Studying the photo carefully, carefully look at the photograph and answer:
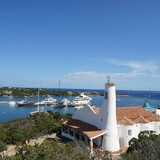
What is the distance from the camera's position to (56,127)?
122ft

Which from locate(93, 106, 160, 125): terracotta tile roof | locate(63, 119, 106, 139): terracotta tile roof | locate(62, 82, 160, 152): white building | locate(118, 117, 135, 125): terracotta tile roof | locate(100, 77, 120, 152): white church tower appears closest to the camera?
locate(100, 77, 120, 152): white church tower

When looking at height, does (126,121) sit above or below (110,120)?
below

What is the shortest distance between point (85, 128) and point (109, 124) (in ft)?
11.8

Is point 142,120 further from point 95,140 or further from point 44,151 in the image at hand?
point 44,151

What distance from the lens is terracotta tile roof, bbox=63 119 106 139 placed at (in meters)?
28.6

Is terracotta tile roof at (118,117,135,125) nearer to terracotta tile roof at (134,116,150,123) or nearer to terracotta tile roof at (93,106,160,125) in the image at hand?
terracotta tile roof at (93,106,160,125)

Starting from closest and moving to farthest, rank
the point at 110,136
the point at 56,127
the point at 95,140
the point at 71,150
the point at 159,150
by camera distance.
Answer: the point at 71,150, the point at 159,150, the point at 110,136, the point at 95,140, the point at 56,127

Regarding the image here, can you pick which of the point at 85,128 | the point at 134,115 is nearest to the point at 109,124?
the point at 85,128

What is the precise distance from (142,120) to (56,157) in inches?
766

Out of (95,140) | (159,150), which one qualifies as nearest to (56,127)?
(95,140)

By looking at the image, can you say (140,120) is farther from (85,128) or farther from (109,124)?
(85,128)

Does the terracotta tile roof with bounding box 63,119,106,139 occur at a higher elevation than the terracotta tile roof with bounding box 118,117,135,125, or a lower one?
lower

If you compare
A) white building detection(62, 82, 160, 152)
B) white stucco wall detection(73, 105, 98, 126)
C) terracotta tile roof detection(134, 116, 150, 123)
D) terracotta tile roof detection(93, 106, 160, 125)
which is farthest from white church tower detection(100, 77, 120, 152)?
terracotta tile roof detection(134, 116, 150, 123)

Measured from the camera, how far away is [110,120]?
92.3 feet
